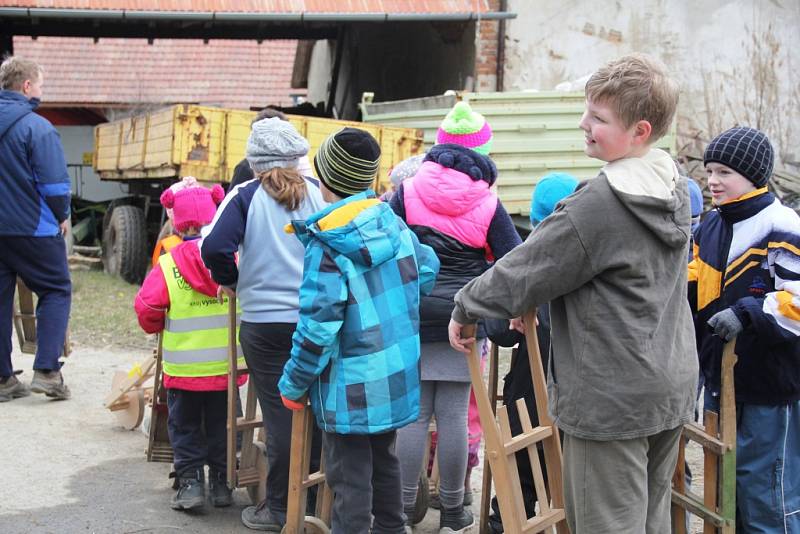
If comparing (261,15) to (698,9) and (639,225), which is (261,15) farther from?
(639,225)

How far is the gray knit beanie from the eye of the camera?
416 centimetres

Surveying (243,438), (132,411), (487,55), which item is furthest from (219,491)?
(487,55)

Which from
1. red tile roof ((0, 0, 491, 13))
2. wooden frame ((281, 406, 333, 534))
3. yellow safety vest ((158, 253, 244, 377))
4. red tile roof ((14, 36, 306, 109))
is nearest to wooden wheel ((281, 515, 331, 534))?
wooden frame ((281, 406, 333, 534))

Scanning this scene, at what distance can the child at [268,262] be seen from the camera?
4.12 metres

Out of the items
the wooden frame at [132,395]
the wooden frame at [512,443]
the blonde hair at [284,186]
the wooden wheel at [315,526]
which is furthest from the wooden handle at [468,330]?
the wooden frame at [132,395]

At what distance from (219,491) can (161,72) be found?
23897 mm

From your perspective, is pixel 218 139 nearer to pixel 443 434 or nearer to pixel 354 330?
pixel 443 434

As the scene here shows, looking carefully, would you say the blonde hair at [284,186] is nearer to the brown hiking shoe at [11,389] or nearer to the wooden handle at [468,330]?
the wooden handle at [468,330]

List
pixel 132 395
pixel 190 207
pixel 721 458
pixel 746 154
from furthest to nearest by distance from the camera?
pixel 132 395, pixel 190 207, pixel 746 154, pixel 721 458

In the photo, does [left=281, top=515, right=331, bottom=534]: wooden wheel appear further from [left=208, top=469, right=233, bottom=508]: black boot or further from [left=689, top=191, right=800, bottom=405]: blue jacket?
[left=689, top=191, right=800, bottom=405]: blue jacket

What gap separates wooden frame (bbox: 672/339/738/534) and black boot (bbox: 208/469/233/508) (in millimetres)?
2211

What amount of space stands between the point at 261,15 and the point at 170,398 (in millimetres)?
9117

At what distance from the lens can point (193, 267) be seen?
4496 mm

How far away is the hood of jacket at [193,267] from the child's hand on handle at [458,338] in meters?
1.86
